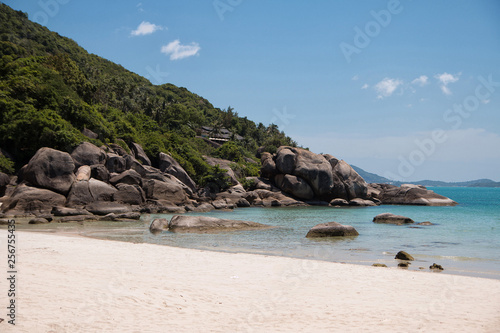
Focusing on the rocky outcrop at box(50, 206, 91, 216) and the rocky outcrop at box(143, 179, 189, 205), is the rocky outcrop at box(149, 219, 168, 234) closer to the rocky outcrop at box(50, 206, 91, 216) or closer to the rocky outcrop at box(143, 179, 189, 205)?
the rocky outcrop at box(50, 206, 91, 216)

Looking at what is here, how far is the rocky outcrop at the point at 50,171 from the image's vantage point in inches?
1161

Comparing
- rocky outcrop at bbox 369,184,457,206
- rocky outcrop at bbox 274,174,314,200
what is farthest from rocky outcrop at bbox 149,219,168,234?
rocky outcrop at bbox 369,184,457,206

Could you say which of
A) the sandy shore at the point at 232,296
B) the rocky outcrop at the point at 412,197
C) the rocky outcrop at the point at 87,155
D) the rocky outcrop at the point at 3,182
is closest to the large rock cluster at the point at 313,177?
the rocky outcrop at the point at 412,197

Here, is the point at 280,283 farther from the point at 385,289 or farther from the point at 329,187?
the point at 329,187

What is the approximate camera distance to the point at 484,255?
1600 cm

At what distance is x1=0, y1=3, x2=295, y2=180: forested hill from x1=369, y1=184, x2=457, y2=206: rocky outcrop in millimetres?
21855

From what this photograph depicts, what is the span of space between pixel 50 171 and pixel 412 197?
48.5m

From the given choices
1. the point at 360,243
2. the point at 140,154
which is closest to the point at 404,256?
the point at 360,243

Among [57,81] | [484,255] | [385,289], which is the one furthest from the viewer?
[57,81]

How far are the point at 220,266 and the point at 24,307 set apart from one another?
5841 mm

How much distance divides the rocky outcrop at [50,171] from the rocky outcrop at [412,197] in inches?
1809

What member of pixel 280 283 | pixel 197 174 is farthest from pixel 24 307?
pixel 197 174

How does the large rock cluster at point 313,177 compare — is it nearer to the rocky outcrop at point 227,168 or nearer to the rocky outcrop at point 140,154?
the rocky outcrop at point 227,168

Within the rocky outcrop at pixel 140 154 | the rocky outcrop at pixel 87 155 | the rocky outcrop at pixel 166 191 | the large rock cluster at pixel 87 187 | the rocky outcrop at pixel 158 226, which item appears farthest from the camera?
the rocky outcrop at pixel 140 154
